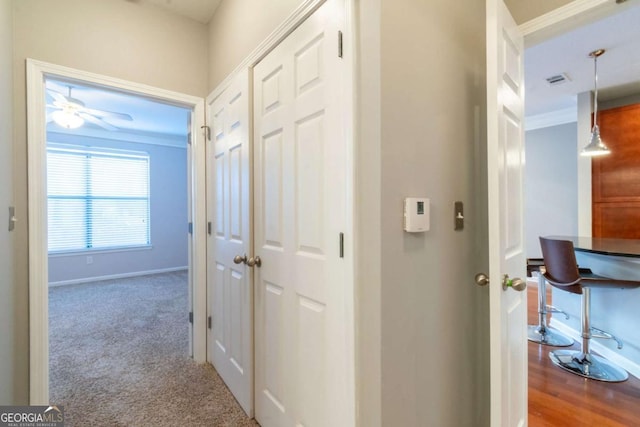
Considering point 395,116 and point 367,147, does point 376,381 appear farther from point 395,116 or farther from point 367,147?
point 395,116

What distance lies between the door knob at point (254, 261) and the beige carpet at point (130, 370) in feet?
3.02

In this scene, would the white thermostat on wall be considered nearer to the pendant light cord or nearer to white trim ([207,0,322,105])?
white trim ([207,0,322,105])

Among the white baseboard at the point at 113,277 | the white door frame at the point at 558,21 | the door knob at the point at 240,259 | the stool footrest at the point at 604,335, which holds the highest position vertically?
the white door frame at the point at 558,21

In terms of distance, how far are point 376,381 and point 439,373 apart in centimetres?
35

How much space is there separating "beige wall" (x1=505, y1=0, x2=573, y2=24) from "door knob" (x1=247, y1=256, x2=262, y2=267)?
178 centimetres

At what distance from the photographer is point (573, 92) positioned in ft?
12.5

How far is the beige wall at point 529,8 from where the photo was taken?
131cm

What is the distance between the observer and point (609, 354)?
97.7 inches

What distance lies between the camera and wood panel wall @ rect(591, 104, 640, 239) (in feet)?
11.6

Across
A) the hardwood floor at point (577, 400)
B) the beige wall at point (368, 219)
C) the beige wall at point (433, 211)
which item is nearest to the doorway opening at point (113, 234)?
the beige wall at point (368, 219)

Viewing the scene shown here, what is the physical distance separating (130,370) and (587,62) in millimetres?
5021

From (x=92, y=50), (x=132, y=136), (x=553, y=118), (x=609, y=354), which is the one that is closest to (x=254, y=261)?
(x=92, y=50)

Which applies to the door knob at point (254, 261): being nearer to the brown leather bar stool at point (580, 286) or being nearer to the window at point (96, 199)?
the brown leather bar stool at point (580, 286)

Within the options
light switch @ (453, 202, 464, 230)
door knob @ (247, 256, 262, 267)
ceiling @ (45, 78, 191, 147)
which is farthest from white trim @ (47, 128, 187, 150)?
light switch @ (453, 202, 464, 230)
